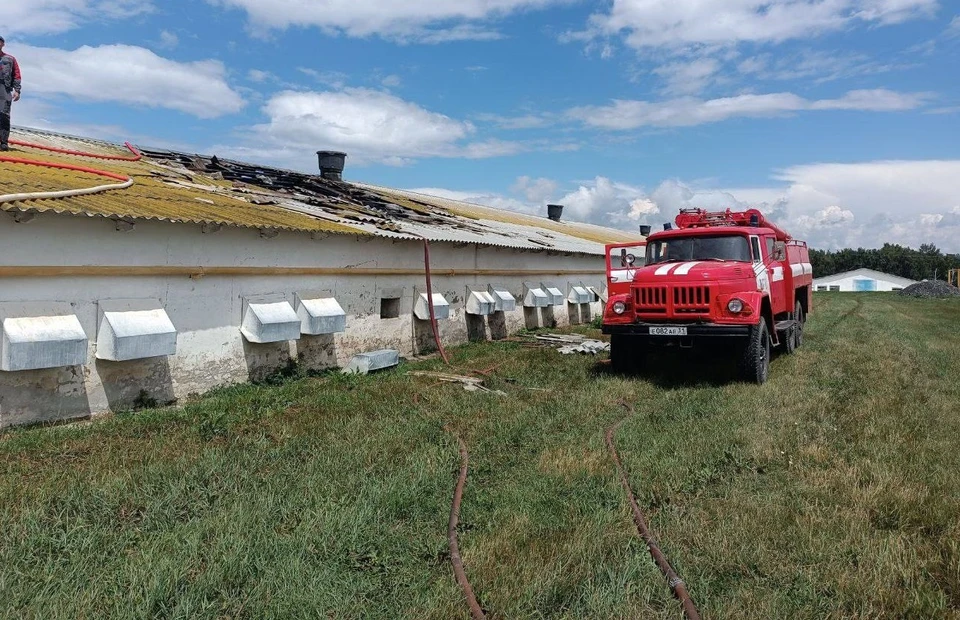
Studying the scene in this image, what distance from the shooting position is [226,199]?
10078mm

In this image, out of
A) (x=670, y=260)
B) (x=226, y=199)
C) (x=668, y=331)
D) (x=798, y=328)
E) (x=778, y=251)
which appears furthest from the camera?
(x=798, y=328)

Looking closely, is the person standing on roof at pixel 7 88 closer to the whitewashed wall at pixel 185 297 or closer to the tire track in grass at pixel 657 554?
the whitewashed wall at pixel 185 297

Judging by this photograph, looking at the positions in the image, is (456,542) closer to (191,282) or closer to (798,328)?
(191,282)

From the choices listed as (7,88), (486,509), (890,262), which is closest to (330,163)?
(7,88)

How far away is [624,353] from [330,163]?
11685 millimetres

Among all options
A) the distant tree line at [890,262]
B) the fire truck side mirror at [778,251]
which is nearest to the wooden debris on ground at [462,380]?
the fire truck side mirror at [778,251]

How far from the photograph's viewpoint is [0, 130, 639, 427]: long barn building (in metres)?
6.22

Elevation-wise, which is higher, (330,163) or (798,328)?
(330,163)

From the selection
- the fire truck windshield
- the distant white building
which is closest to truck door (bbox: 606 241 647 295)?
the fire truck windshield

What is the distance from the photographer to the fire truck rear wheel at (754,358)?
8406 millimetres

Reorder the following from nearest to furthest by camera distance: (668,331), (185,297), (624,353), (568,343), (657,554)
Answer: (657,554), (185,297), (668,331), (624,353), (568,343)

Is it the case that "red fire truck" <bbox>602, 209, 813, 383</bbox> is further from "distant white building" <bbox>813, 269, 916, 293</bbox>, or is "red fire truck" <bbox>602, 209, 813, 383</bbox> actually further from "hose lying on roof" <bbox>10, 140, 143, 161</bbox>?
"distant white building" <bbox>813, 269, 916, 293</bbox>

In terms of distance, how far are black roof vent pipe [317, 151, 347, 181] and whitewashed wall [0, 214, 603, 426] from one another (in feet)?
24.2

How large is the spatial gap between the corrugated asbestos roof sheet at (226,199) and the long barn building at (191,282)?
0.19 feet
